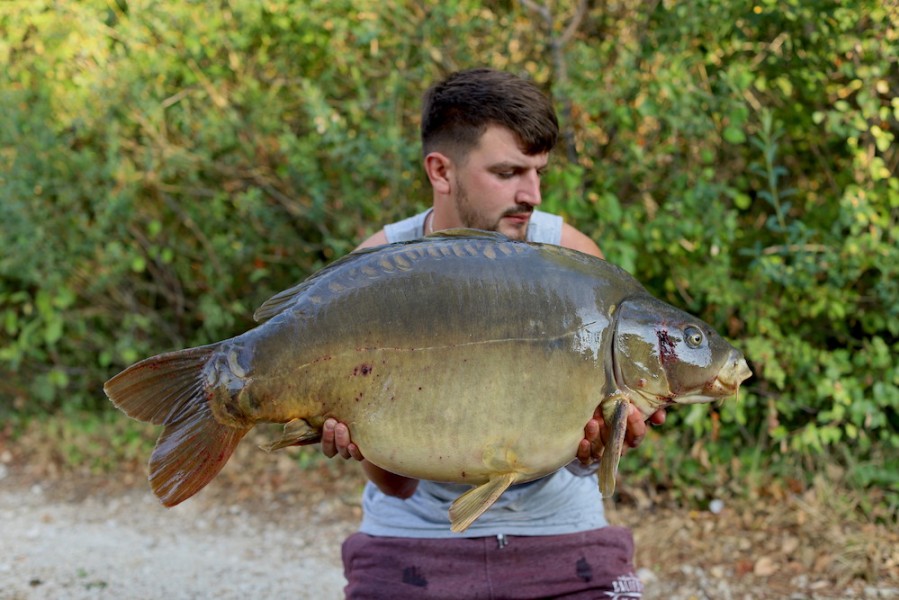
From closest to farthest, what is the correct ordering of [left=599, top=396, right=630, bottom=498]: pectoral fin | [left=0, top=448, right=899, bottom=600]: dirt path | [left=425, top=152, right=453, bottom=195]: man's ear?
[left=599, top=396, right=630, bottom=498]: pectoral fin, [left=425, top=152, right=453, bottom=195]: man's ear, [left=0, top=448, right=899, bottom=600]: dirt path

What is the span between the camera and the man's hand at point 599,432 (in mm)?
1774

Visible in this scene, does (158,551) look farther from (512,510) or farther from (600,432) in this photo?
(600,432)

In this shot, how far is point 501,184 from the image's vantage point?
2.35 m

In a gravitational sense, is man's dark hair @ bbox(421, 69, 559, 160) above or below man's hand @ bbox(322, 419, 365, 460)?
above

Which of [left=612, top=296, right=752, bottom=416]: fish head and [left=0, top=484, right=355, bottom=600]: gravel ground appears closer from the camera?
[left=612, top=296, right=752, bottom=416]: fish head

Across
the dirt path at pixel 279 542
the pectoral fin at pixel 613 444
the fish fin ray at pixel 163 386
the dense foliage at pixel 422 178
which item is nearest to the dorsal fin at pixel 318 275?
the fish fin ray at pixel 163 386

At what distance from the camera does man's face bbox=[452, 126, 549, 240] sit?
2.34m

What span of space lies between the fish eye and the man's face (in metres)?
0.67

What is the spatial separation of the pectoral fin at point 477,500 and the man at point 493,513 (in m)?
0.50

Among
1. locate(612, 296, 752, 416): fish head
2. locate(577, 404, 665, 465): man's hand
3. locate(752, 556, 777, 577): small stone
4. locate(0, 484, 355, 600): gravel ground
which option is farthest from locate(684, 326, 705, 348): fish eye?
locate(0, 484, 355, 600): gravel ground

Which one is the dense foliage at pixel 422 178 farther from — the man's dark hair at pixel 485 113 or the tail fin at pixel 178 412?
the tail fin at pixel 178 412

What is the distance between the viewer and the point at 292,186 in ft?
14.6

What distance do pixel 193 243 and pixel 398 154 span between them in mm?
1499

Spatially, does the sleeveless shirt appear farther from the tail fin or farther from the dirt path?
the dirt path
